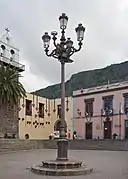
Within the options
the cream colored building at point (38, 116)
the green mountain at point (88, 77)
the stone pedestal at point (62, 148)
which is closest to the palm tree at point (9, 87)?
the cream colored building at point (38, 116)

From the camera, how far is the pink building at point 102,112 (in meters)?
38.3

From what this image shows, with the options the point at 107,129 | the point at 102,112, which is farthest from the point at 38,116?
the point at 107,129

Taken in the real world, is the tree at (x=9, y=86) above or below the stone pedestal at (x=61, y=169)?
above

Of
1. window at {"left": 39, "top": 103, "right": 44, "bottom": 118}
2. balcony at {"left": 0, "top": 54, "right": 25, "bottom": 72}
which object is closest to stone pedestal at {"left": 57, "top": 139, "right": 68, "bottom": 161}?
balcony at {"left": 0, "top": 54, "right": 25, "bottom": 72}

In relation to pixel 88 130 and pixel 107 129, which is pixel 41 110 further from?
pixel 107 129

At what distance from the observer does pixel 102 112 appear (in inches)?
1594

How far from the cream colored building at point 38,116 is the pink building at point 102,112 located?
148 centimetres

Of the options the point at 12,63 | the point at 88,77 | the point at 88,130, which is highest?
the point at 88,77

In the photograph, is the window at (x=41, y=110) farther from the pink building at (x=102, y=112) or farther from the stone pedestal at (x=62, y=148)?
the stone pedestal at (x=62, y=148)

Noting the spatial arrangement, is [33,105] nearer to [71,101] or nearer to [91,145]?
[71,101]

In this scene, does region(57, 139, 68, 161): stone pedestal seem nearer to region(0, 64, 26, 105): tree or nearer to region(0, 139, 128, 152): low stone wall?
region(0, 139, 128, 152): low stone wall

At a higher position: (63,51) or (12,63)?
(12,63)

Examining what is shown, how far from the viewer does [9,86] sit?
30.9 meters

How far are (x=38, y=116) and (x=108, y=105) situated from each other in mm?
8378
